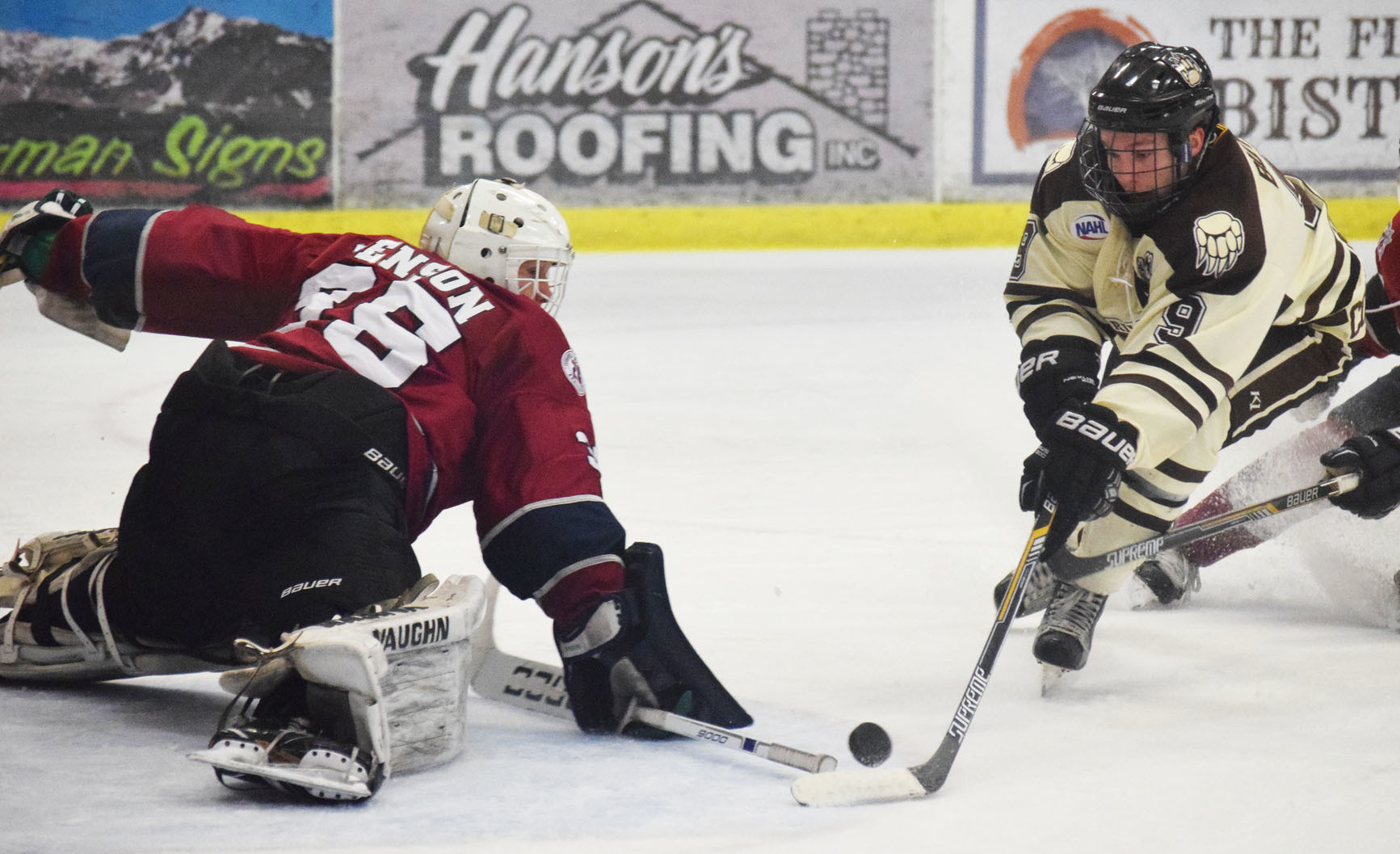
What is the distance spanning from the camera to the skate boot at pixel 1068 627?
2049 millimetres

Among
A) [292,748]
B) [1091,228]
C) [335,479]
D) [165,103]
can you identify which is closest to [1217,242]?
[1091,228]

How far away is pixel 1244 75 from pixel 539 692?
621 cm

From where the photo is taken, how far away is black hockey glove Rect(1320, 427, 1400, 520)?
236 centimetres

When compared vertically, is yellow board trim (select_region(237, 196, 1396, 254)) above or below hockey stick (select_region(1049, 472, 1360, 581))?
below

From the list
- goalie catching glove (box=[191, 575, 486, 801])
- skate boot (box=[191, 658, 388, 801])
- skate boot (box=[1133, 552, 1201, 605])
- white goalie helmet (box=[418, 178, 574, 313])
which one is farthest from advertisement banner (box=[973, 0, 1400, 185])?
skate boot (box=[191, 658, 388, 801])

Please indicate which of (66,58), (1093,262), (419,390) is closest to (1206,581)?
(1093,262)

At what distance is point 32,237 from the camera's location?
6.75 ft

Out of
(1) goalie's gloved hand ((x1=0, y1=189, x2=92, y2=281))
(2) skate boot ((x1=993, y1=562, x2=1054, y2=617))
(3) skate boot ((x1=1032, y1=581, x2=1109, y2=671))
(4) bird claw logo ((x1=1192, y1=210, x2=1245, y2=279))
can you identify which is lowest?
(2) skate boot ((x1=993, y1=562, x2=1054, y2=617))

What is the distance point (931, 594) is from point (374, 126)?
4.91 meters

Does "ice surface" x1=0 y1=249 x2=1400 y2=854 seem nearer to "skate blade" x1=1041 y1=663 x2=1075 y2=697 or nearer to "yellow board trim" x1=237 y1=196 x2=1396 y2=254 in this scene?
"skate blade" x1=1041 y1=663 x2=1075 y2=697

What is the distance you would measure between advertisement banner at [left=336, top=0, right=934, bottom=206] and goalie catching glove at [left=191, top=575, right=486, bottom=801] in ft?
17.8

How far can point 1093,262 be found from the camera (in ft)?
7.80

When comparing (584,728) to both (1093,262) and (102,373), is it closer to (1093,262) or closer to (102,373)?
(1093,262)

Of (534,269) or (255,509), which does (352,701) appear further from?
(534,269)
